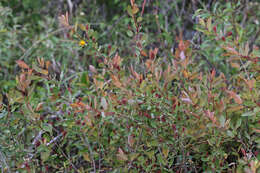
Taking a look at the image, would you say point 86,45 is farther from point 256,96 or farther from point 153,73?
point 256,96

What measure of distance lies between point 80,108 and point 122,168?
32cm

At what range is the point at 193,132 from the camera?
1.17 meters

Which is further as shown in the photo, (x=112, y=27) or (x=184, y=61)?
(x=112, y=27)

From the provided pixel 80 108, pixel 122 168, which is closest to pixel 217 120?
pixel 122 168

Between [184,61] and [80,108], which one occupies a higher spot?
[184,61]

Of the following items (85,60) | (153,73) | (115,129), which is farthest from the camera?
(85,60)

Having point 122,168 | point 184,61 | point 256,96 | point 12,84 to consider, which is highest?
point 184,61

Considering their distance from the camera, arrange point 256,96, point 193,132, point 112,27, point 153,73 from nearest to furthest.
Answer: point 193,132, point 256,96, point 153,73, point 112,27

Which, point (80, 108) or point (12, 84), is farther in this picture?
point (12, 84)

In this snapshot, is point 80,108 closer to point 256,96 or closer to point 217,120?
point 217,120

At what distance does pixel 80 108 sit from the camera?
1.34 meters

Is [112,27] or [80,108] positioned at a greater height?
[112,27]

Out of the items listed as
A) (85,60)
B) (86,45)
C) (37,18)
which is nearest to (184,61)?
(86,45)

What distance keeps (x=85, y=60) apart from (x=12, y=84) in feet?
1.96
